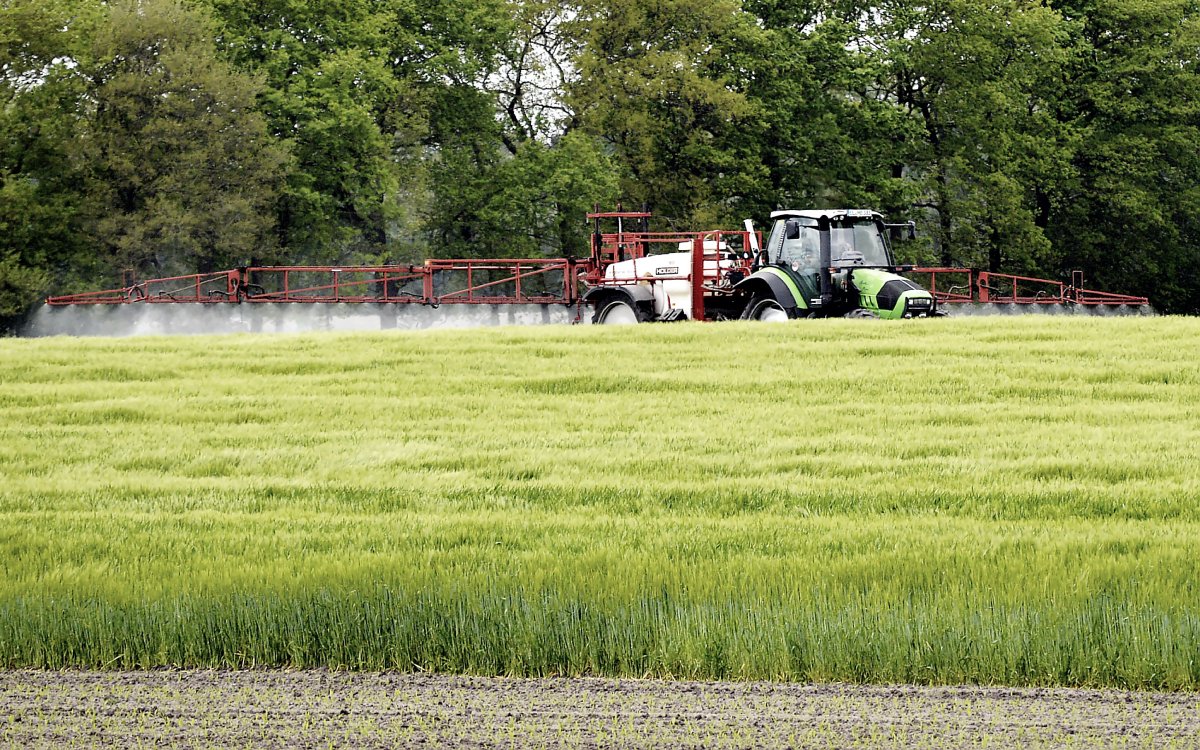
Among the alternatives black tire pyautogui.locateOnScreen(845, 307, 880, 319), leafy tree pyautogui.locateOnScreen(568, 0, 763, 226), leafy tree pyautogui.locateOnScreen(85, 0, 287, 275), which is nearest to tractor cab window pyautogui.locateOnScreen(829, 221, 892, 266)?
black tire pyautogui.locateOnScreen(845, 307, 880, 319)

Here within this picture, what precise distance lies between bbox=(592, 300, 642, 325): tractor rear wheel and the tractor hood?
13.9ft

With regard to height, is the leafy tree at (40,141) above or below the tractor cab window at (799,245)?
above

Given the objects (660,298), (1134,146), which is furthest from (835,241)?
(1134,146)

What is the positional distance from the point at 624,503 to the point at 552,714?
4.79 meters

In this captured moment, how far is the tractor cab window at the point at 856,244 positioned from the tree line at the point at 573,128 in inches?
691

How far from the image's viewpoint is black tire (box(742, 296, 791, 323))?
78.8 feet

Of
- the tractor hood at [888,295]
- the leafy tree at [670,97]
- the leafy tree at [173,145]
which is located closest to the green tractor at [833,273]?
the tractor hood at [888,295]

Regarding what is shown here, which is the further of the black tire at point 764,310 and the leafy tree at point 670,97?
the leafy tree at point 670,97

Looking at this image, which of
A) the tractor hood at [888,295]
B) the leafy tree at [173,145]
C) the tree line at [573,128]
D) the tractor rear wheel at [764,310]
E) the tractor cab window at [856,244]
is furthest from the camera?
the tree line at [573,128]

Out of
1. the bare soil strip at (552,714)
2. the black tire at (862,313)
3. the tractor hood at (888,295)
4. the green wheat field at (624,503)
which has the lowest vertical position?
the bare soil strip at (552,714)

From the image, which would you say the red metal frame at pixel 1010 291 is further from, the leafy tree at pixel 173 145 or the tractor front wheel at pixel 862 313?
the leafy tree at pixel 173 145

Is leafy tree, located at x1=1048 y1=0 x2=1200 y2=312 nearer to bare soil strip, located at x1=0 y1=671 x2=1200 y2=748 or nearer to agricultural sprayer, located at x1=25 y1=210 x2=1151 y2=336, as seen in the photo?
agricultural sprayer, located at x1=25 y1=210 x2=1151 y2=336

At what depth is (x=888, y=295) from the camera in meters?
23.5

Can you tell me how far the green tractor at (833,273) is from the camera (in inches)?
918
